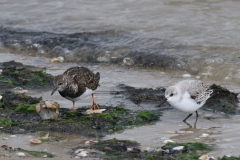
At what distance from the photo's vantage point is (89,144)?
154 inches

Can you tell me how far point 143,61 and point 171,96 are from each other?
3.48 meters

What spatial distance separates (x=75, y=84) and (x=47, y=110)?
2.19ft

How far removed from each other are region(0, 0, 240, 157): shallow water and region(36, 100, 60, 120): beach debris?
0.83 meters

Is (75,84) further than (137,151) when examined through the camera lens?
Yes

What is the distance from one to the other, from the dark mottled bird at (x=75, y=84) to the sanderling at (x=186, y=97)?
1.08 meters

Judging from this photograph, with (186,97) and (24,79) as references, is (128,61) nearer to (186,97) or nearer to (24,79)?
(24,79)

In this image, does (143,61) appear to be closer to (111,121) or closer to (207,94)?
(207,94)

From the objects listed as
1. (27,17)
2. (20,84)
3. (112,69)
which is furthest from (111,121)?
(27,17)

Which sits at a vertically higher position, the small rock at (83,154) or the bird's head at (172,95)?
the bird's head at (172,95)

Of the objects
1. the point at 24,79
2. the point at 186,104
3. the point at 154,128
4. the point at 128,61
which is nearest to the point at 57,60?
the point at 128,61

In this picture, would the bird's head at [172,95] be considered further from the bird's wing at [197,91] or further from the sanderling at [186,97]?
the bird's wing at [197,91]

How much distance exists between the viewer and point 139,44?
9242 mm

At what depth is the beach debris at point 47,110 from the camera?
4.38m

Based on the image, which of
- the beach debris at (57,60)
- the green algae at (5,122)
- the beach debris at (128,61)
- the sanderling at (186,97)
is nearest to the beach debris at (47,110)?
the green algae at (5,122)
